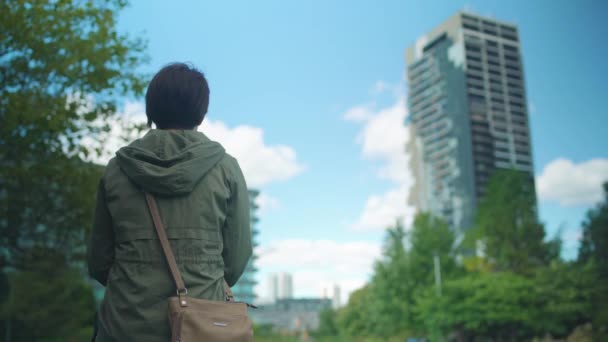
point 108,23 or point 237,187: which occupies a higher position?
point 108,23

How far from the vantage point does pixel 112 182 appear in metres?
1.89

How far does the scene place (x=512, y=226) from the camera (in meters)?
39.9

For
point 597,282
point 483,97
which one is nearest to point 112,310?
point 597,282

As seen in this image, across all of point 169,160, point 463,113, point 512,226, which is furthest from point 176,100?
point 463,113

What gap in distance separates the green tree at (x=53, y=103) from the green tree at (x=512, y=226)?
102ft

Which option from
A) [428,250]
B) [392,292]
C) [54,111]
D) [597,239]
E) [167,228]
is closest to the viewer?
[167,228]

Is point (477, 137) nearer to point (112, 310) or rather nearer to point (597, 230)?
point (597, 230)

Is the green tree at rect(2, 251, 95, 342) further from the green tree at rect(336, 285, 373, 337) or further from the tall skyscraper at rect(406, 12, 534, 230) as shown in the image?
the tall skyscraper at rect(406, 12, 534, 230)

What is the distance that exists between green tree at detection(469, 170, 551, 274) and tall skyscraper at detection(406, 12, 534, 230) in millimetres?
47964

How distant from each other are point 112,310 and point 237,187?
0.55 meters

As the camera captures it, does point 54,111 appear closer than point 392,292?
Yes

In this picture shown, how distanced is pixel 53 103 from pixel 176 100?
8634 millimetres

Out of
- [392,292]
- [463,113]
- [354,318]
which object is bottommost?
[354,318]

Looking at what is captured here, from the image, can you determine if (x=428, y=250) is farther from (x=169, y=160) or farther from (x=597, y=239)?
(x=169, y=160)
